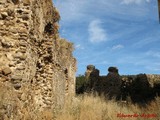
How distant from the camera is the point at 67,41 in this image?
47.9ft

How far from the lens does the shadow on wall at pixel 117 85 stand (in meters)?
23.9

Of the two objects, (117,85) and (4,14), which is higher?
(4,14)

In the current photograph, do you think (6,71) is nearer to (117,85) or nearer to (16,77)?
(16,77)

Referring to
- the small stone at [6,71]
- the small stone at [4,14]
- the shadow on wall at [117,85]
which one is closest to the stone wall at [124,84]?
the shadow on wall at [117,85]

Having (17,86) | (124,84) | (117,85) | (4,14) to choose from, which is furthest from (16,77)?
(124,84)

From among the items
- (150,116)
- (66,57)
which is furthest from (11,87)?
(66,57)

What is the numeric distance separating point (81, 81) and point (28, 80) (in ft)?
61.4

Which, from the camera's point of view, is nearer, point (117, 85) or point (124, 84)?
point (117, 85)

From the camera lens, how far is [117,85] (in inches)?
934

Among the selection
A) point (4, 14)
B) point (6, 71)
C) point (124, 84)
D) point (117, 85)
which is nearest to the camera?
point (6, 71)

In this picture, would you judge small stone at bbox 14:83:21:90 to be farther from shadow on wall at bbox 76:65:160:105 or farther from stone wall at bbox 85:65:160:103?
shadow on wall at bbox 76:65:160:105

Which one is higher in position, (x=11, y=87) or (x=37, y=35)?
(x=37, y=35)

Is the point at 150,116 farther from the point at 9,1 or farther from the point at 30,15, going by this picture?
the point at 9,1

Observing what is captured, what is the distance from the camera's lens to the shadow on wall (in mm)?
23859
